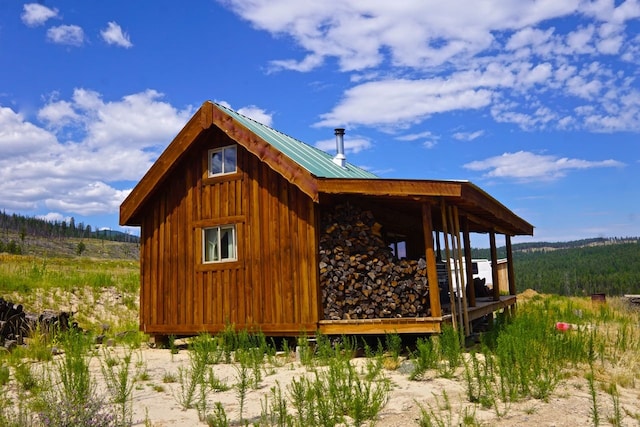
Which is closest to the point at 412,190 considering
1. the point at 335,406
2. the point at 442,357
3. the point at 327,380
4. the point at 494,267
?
the point at 442,357

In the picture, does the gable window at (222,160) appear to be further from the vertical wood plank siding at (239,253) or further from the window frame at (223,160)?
the vertical wood plank siding at (239,253)

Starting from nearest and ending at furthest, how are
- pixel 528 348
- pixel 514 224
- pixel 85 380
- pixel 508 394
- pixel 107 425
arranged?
pixel 107 425
pixel 85 380
pixel 508 394
pixel 528 348
pixel 514 224

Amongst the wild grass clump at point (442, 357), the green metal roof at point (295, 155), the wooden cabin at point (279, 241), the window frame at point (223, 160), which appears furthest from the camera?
the window frame at point (223, 160)

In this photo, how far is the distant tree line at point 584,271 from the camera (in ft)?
274

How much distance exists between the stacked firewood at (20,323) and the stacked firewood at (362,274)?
5787mm

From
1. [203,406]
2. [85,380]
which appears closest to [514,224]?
[203,406]

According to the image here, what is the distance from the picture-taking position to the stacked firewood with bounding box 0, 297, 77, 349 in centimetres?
1207

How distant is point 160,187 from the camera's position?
12.6 metres

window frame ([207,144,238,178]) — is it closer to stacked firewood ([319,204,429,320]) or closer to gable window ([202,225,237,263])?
gable window ([202,225,237,263])

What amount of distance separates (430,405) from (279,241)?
5.33m

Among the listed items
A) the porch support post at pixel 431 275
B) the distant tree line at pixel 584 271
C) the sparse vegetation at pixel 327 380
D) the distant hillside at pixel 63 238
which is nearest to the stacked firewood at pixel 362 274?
the porch support post at pixel 431 275

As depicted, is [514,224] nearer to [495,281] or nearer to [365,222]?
[495,281]

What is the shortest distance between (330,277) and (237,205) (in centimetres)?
263

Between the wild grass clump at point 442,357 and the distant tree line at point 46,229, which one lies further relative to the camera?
the distant tree line at point 46,229
